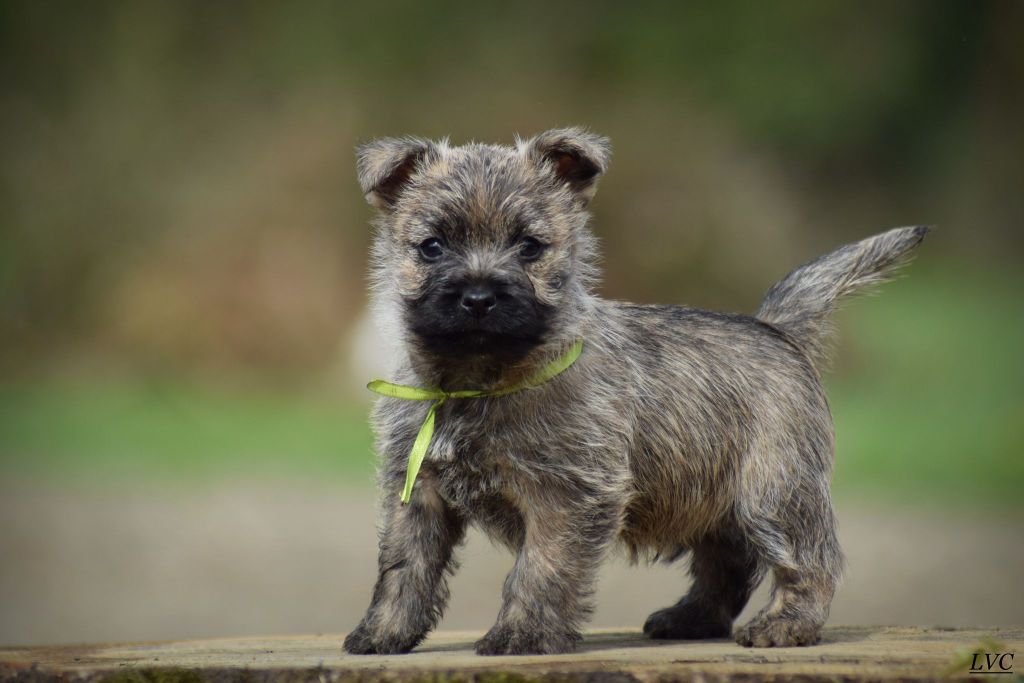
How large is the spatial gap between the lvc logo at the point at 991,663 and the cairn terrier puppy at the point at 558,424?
691 mm

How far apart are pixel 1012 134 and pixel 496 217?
14441mm

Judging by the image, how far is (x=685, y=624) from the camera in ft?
15.6

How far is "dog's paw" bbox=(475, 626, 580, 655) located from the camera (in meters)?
3.85

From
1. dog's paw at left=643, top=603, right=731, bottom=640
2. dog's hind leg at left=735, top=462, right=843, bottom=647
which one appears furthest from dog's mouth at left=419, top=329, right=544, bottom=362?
dog's paw at left=643, top=603, right=731, bottom=640

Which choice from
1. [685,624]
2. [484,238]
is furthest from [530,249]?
[685,624]

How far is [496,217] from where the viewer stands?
390cm

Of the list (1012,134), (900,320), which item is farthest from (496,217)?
(1012,134)

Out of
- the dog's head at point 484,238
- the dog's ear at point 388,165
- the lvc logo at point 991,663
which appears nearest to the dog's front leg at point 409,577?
the dog's head at point 484,238

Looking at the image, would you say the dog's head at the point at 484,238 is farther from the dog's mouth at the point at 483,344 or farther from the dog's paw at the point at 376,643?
the dog's paw at the point at 376,643

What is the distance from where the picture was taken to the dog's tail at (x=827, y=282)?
4.89 meters

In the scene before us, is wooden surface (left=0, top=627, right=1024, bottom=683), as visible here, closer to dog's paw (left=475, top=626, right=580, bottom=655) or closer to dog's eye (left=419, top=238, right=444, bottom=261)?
dog's paw (left=475, top=626, right=580, bottom=655)

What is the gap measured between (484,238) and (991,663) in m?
1.92

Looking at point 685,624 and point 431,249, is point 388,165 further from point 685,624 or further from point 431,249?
point 685,624

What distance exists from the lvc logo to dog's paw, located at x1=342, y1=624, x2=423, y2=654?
67.4 inches
